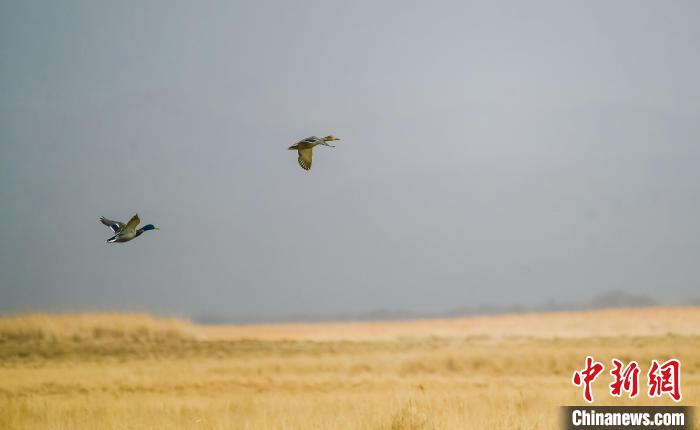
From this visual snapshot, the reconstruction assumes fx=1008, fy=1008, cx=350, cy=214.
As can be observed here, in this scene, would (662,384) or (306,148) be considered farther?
(662,384)

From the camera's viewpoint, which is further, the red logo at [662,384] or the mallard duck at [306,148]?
the red logo at [662,384]

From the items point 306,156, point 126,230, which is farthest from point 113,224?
point 306,156

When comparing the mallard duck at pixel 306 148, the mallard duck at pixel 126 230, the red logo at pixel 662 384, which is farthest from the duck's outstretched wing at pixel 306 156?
the red logo at pixel 662 384

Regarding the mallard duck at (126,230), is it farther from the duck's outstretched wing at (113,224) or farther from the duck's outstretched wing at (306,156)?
the duck's outstretched wing at (306,156)

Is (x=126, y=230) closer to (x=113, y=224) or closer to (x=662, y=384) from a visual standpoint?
(x=113, y=224)

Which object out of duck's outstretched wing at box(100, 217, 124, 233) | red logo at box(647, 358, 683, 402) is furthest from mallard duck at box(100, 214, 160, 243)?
red logo at box(647, 358, 683, 402)

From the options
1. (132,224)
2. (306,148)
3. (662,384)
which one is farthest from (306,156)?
(662,384)

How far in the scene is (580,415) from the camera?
23281 millimetres

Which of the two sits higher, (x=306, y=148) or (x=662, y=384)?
(x=306, y=148)

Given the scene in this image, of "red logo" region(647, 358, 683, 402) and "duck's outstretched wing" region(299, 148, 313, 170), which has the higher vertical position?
"duck's outstretched wing" region(299, 148, 313, 170)

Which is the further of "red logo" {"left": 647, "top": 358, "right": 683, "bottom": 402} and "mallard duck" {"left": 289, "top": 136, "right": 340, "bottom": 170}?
"red logo" {"left": 647, "top": 358, "right": 683, "bottom": 402}

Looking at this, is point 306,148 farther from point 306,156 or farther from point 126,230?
point 126,230

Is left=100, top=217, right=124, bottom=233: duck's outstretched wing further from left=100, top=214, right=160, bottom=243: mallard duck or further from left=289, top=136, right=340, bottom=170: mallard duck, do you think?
left=289, top=136, right=340, bottom=170: mallard duck

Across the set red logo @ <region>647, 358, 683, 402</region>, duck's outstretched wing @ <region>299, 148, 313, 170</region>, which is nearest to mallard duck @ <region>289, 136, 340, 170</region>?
duck's outstretched wing @ <region>299, 148, 313, 170</region>
